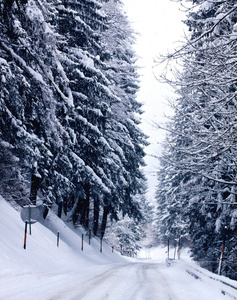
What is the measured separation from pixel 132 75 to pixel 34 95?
15.3 meters

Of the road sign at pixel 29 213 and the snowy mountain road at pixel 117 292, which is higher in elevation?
the road sign at pixel 29 213

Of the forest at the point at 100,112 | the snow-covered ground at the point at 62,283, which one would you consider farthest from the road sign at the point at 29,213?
the forest at the point at 100,112

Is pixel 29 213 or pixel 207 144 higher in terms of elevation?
pixel 207 144

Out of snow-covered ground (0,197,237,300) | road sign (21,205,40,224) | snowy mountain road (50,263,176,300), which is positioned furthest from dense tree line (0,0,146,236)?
snowy mountain road (50,263,176,300)

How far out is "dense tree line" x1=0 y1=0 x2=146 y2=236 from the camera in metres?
11.3

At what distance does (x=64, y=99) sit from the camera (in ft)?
47.1

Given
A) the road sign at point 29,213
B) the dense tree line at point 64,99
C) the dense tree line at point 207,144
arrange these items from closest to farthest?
the dense tree line at point 207,144, the dense tree line at point 64,99, the road sign at point 29,213

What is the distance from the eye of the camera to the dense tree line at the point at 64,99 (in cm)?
1134

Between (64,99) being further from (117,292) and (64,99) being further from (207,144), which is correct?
(117,292)

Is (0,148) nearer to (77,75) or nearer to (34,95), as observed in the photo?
(34,95)

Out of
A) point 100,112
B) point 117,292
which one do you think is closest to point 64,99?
point 100,112

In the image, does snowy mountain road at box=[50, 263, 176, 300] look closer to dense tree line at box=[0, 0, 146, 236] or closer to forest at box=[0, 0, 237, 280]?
forest at box=[0, 0, 237, 280]

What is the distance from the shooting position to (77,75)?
1684 centimetres

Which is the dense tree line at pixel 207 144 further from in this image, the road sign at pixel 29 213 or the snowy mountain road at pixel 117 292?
the road sign at pixel 29 213
